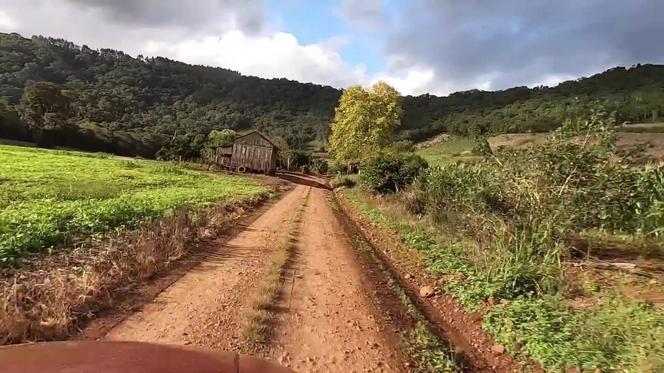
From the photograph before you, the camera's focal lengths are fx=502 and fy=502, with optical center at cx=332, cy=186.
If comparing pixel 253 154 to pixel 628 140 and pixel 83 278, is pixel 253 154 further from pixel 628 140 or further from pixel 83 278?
pixel 83 278

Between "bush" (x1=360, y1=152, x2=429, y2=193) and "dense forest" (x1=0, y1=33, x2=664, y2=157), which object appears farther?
"dense forest" (x1=0, y1=33, x2=664, y2=157)

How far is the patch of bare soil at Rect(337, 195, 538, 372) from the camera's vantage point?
631 cm

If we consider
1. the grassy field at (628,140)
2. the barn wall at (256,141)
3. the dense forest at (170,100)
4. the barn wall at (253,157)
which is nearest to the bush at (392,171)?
the grassy field at (628,140)

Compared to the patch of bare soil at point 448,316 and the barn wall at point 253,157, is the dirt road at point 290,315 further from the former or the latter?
the barn wall at point 253,157

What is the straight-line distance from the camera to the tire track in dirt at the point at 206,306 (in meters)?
5.93

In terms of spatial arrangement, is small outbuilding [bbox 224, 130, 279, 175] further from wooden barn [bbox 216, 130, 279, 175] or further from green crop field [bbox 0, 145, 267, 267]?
green crop field [bbox 0, 145, 267, 267]

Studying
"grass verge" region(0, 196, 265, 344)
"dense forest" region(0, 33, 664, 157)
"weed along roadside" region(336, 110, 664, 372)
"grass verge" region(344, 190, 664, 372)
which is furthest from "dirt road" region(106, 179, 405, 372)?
"dense forest" region(0, 33, 664, 157)

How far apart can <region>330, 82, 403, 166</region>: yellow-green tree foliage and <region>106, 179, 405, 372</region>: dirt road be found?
3666cm

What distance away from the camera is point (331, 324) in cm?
691

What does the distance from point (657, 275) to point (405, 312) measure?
14.9 ft

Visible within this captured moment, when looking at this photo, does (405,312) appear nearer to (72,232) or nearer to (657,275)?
(657,275)

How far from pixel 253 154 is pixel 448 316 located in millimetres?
50516

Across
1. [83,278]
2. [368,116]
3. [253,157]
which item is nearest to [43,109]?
[253,157]

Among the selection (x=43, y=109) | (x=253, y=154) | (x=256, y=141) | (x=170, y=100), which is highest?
(x=170, y=100)
